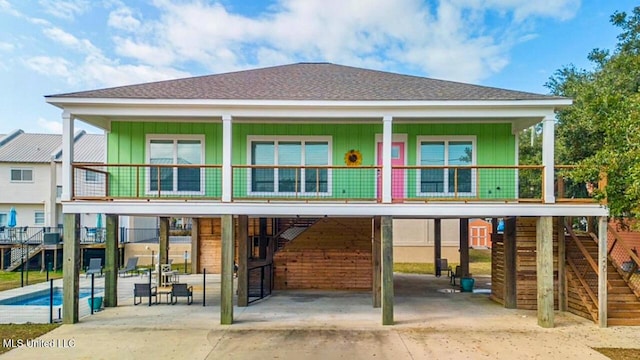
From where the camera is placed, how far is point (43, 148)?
2923 centimetres

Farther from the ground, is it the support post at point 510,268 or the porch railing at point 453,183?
the porch railing at point 453,183

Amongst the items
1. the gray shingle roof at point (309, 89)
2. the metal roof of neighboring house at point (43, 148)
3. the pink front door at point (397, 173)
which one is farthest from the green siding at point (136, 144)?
the metal roof of neighboring house at point (43, 148)

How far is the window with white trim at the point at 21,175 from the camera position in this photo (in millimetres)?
27469

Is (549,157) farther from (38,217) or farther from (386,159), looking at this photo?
(38,217)

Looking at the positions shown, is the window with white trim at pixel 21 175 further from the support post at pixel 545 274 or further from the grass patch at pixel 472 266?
the support post at pixel 545 274

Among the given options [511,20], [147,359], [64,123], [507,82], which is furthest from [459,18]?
[147,359]

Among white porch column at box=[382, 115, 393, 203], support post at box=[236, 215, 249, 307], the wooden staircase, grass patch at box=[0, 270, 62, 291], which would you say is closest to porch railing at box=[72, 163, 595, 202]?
support post at box=[236, 215, 249, 307]

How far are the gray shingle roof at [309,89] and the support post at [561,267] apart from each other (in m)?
3.92

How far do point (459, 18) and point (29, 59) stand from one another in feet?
105

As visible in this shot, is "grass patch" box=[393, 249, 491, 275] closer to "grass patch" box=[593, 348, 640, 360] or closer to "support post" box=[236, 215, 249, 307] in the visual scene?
"support post" box=[236, 215, 249, 307]

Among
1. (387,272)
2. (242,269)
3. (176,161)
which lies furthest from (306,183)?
(176,161)

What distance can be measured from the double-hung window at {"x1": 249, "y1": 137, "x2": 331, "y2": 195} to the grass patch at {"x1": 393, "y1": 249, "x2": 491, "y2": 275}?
10.8m

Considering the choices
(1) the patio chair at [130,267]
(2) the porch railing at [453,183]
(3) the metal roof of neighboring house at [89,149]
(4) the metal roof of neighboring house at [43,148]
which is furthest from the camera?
(3) the metal roof of neighboring house at [89,149]

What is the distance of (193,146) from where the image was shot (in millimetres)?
12320
